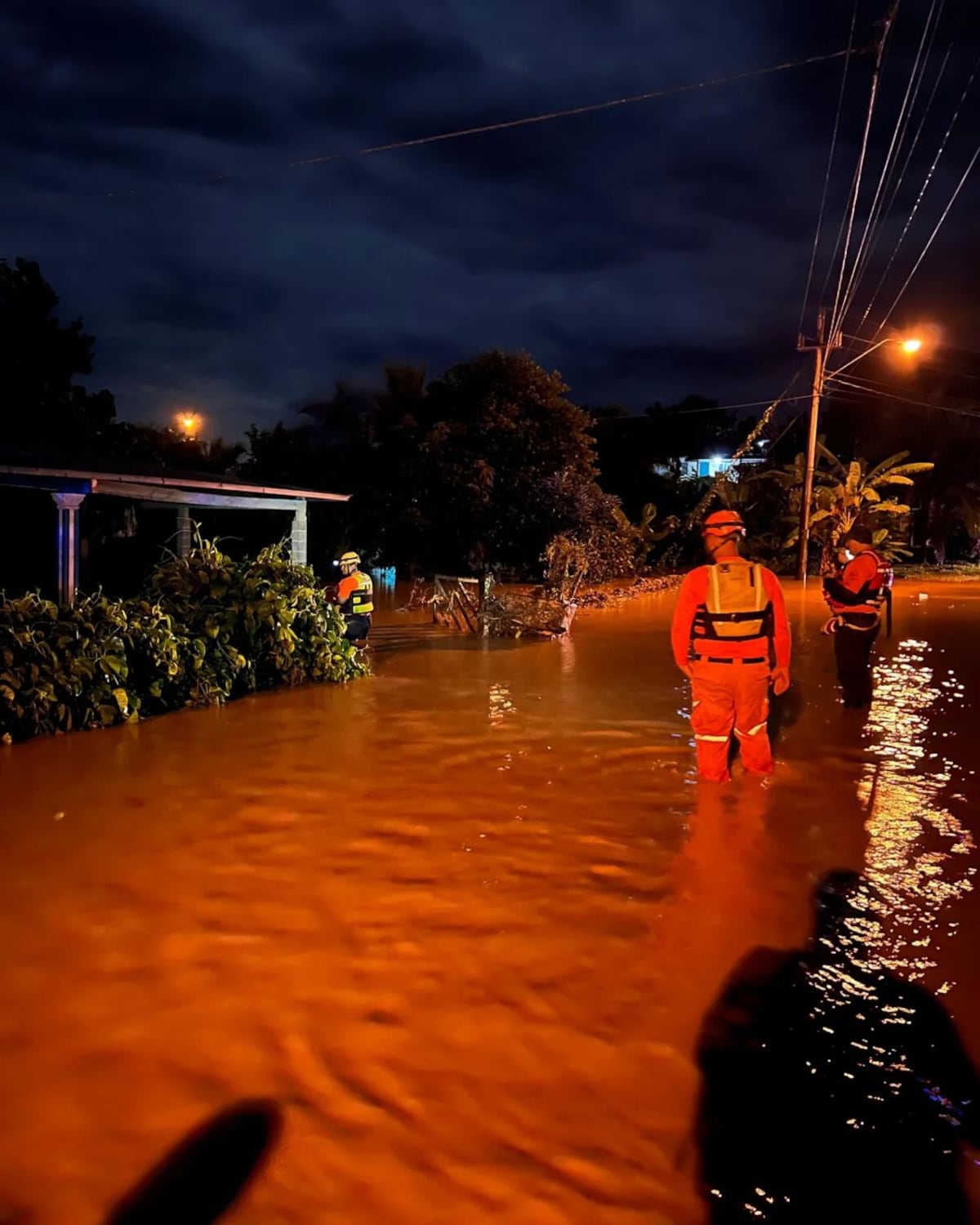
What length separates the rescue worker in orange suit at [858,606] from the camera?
8.69 m

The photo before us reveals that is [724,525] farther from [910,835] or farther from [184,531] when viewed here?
[184,531]

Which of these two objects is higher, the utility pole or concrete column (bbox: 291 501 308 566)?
the utility pole

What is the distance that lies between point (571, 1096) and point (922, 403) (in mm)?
39113

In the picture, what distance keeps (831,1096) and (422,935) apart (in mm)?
1903

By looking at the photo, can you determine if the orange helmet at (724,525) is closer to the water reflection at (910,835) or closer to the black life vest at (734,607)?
the black life vest at (734,607)

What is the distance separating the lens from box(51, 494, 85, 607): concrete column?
9516 mm

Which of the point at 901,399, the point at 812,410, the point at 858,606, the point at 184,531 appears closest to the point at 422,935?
the point at 858,606

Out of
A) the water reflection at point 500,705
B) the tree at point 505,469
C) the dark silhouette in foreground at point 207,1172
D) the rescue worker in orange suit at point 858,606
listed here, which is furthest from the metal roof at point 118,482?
the tree at point 505,469

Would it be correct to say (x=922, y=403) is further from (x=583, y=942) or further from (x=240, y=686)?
(x=583, y=942)

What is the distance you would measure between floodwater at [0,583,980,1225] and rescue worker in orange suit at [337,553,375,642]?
287cm

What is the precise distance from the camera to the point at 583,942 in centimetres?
420

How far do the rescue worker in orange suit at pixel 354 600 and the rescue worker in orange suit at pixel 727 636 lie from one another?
5844 millimetres

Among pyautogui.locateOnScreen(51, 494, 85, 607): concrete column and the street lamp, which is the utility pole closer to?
the street lamp

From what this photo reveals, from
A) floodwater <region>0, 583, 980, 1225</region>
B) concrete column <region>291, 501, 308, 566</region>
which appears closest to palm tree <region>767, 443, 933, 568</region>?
concrete column <region>291, 501, 308, 566</region>
